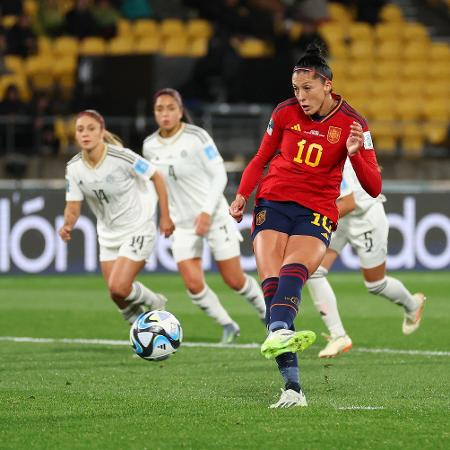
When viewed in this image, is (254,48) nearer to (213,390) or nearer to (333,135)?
(213,390)

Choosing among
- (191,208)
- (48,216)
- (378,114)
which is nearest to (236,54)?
(378,114)

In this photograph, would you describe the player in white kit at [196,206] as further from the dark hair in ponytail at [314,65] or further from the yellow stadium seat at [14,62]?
the yellow stadium seat at [14,62]

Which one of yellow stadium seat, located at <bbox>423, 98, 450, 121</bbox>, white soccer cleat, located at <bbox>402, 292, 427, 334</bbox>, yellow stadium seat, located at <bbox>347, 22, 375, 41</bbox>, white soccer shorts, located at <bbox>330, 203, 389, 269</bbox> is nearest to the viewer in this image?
white soccer shorts, located at <bbox>330, 203, 389, 269</bbox>

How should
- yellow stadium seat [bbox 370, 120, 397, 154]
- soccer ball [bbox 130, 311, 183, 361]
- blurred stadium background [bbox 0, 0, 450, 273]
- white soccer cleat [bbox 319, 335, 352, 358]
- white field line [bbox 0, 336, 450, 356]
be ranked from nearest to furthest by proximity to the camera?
soccer ball [bbox 130, 311, 183, 361] → white soccer cleat [bbox 319, 335, 352, 358] → white field line [bbox 0, 336, 450, 356] → blurred stadium background [bbox 0, 0, 450, 273] → yellow stadium seat [bbox 370, 120, 397, 154]

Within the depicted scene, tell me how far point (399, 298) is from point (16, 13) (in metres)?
14.5

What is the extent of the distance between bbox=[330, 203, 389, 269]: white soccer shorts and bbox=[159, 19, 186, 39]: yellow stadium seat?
47.9ft

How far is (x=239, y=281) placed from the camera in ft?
37.8

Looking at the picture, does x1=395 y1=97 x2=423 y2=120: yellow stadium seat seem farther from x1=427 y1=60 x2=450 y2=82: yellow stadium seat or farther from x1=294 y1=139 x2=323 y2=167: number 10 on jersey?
x1=294 y1=139 x2=323 y2=167: number 10 on jersey

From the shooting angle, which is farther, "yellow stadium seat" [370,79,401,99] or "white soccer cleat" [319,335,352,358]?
"yellow stadium seat" [370,79,401,99]

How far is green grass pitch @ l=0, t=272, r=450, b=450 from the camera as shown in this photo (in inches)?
252

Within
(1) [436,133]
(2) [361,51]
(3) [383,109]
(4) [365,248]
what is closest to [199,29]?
(2) [361,51]

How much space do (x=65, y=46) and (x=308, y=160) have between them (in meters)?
17.2

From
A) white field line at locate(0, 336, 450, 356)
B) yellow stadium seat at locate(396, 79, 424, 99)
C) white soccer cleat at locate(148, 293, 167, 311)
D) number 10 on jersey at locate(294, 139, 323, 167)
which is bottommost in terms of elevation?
white field line at locate(0, 336, 450, 356)

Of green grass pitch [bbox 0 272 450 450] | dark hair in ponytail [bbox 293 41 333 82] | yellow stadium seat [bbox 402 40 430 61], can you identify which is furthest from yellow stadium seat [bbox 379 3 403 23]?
dark hair in ponytail [bbox 293 41 333 82]
